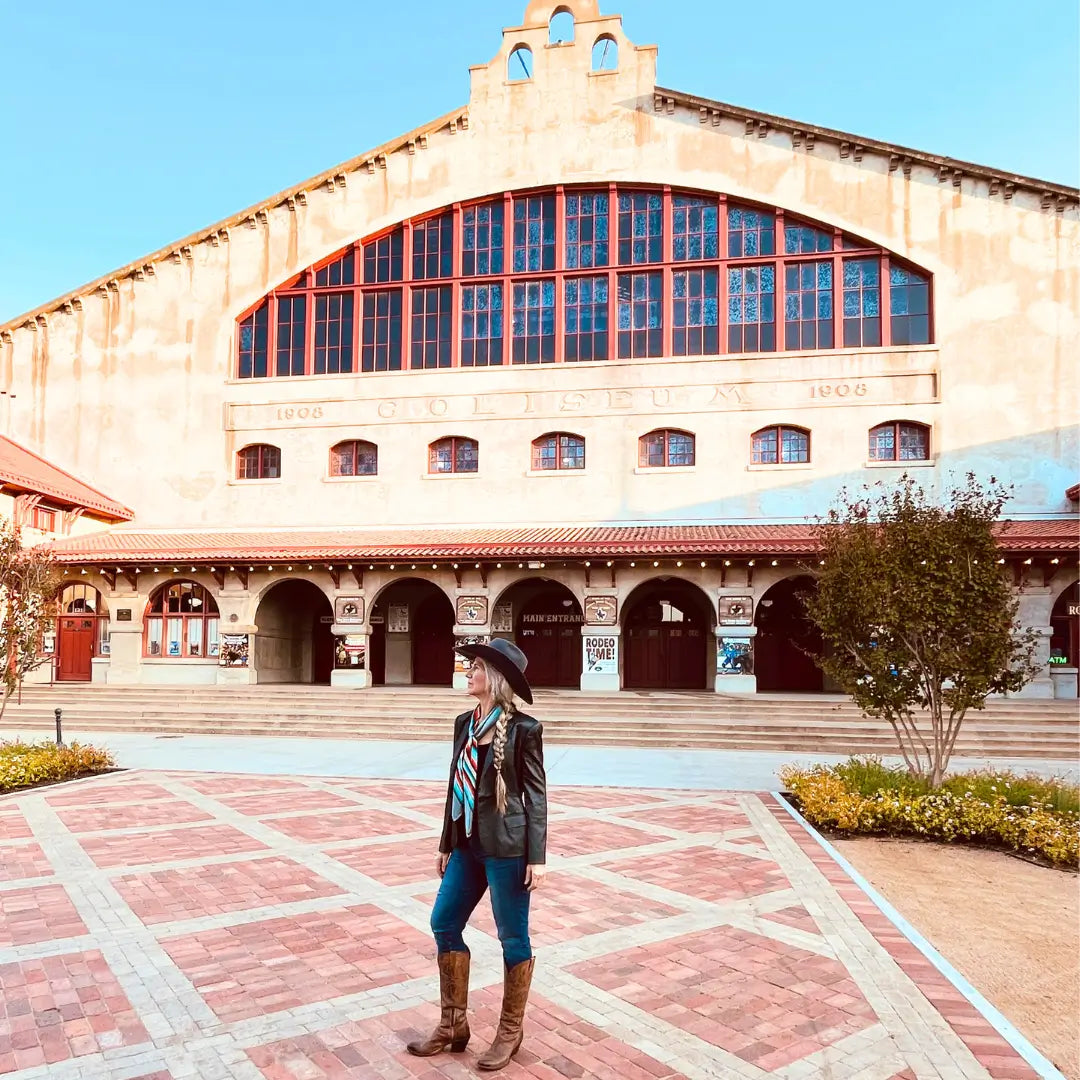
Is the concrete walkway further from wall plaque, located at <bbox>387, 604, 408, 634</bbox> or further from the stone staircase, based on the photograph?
wall plaque, located at <bbox>387, 604, 408, 634</bbox>

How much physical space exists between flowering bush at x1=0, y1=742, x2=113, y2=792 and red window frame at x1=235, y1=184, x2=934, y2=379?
17.6 metres

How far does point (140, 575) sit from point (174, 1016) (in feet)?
79.1

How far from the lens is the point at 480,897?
443cm

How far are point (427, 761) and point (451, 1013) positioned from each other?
1148 cm

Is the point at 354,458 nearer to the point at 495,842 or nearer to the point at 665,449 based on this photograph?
the point at 665,449

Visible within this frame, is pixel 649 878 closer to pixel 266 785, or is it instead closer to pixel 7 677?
pixel 266 785

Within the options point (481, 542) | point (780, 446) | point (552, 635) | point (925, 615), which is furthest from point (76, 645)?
point (925, 615)

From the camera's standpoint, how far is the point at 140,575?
26.8m

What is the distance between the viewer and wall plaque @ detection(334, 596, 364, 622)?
25859mm

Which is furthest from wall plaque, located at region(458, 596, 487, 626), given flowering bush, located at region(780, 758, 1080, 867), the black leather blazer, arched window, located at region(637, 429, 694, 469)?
the black leather blazer

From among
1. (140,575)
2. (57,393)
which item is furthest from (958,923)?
(57,393)

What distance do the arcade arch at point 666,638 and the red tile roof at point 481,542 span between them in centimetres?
302

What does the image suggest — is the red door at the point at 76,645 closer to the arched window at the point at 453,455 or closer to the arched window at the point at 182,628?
the arched window at the point at 182,628

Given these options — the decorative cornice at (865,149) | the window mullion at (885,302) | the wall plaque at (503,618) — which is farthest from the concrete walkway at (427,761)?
the decorative cornice at (865,149)
